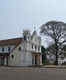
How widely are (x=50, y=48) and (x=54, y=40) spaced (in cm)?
332

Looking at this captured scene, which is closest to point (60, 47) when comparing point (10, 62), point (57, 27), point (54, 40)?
point (54, 40)

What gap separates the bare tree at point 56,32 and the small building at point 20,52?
555 cm

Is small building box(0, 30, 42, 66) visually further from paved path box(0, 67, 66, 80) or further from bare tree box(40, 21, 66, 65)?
paved path box(0, 67, 66, 80)

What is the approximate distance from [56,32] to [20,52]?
11.6 m

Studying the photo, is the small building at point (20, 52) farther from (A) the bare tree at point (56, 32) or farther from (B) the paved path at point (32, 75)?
(B) the paved path at point (32, 75)

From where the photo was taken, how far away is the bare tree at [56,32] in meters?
45.8

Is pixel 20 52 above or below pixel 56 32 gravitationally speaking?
below

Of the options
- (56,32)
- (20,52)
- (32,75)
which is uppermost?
(56,32)

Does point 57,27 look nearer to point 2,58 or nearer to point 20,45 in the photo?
point 20,45

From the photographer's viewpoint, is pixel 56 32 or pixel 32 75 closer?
pixel 32 75

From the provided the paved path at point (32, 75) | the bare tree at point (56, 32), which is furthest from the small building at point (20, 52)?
the paved path at point (32, 75)

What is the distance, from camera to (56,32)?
1797 inches

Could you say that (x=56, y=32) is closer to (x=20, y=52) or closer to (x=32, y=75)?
(x=20, y=52)

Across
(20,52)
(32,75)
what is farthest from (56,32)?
(32,75)
